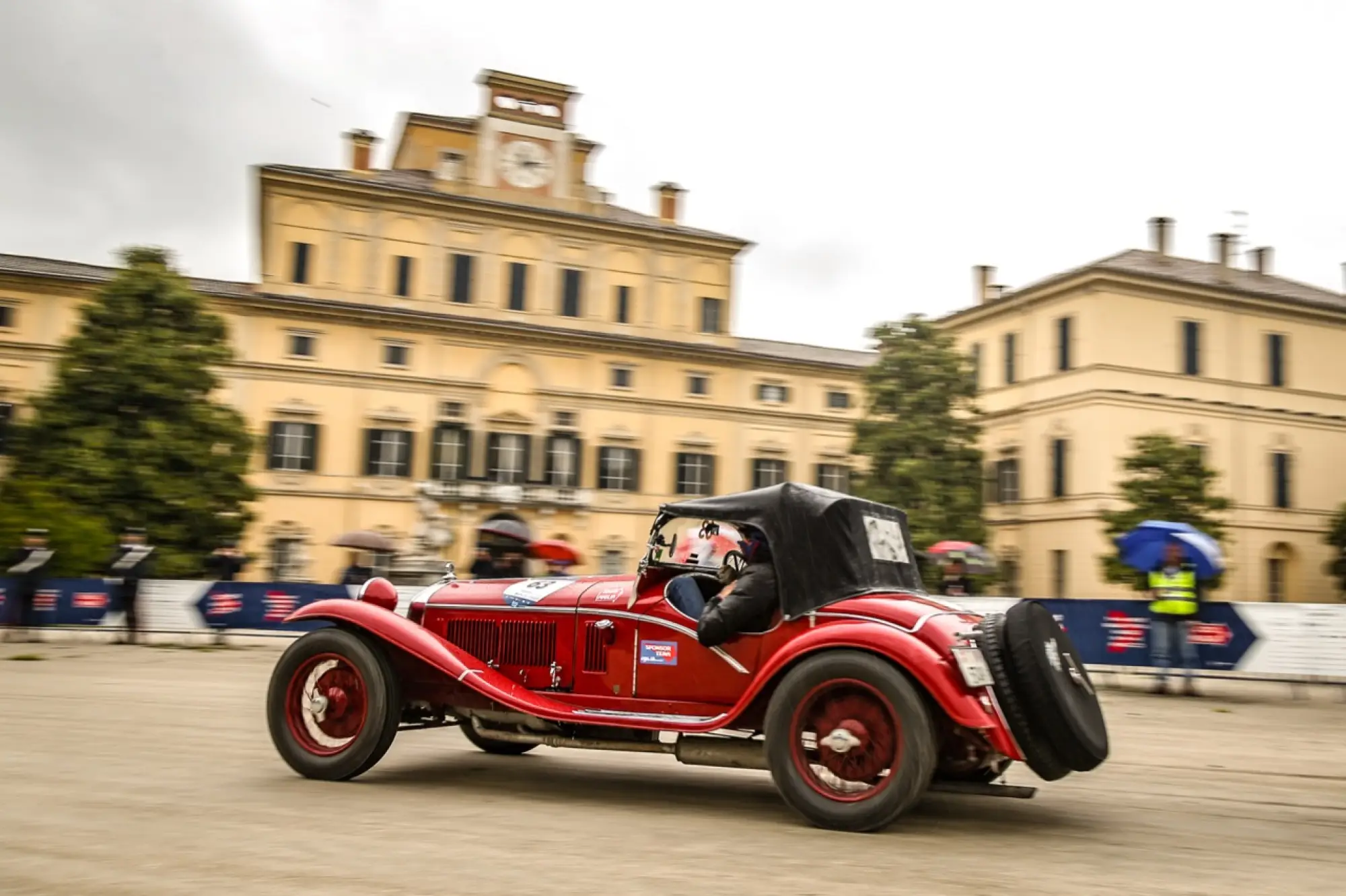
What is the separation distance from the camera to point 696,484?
45.8 meters

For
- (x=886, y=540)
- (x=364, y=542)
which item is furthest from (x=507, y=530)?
(x=364, y=542)

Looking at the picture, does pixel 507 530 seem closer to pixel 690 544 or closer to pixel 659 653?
pixel 690 544

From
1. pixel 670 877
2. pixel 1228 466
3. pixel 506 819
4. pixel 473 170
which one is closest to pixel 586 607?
pixel 506 819

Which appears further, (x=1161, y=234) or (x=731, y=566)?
(x=1161, y=234)

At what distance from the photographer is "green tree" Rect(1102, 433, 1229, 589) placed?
118 feet

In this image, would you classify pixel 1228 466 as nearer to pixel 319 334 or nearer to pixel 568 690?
pixel 319 334

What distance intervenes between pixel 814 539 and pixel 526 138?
41806mm

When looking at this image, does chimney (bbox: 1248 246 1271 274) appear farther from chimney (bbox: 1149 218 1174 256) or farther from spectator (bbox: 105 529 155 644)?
spectator (bbox: 105 529 155 644)

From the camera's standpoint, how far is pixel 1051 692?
5.87m

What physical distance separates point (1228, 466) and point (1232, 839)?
42.9 m

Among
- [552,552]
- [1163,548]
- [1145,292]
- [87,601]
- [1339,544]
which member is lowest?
[87,601]

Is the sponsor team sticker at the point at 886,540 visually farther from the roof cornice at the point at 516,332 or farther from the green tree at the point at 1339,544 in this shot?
the green tree at the point at 1339,544

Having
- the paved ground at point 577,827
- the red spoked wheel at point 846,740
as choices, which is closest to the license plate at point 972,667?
the red spoked wheel at point 846,740

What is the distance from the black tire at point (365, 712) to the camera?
273 inches
